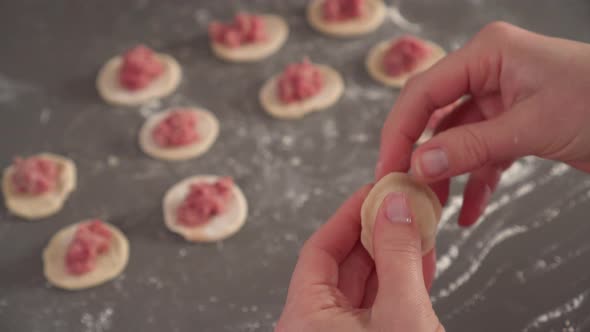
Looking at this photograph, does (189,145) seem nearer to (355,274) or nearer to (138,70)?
(138,70)

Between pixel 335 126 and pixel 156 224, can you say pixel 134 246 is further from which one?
pixel 335 126

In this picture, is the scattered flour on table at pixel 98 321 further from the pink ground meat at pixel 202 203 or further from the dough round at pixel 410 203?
the dough round at pixel 410 203

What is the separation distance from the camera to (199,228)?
7.29ft

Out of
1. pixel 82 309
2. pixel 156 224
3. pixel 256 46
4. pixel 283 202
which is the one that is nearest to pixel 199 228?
pixel 156 224

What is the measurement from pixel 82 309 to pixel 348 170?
102 centimetres

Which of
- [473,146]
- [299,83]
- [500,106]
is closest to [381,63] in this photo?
A: [299,83]

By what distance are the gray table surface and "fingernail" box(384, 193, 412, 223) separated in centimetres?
68

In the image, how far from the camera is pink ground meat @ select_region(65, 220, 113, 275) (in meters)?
2.11

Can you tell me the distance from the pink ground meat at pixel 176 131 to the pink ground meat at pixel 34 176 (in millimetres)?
394

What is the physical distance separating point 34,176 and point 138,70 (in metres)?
0.63

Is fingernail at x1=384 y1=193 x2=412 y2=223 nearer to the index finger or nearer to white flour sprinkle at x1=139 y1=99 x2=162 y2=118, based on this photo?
the index finger

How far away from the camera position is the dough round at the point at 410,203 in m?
1.59

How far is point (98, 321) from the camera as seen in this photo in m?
2.00

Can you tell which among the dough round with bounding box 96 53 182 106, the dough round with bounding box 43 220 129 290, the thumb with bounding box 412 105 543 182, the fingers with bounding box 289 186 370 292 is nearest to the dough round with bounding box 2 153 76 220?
the dough round with bounding box 43 220 129 290
